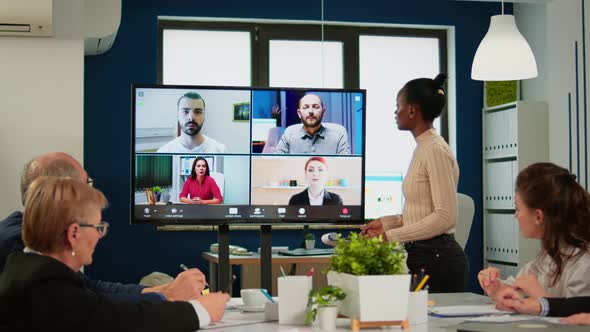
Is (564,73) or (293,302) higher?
(564,73)

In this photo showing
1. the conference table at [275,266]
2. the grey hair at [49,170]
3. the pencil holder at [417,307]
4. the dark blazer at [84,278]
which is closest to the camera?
the pencil holder at [417,307]

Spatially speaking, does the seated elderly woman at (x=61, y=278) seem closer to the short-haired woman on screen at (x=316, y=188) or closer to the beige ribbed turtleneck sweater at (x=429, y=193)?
the beige ribbed turtleneck sweater at (x=429, y=193)

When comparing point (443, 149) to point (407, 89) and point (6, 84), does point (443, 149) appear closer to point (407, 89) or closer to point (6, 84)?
point (407, 89)

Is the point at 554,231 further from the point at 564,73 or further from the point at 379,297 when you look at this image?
the point at 564,73

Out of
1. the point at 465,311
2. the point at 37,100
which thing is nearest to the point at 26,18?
the point at 37,100

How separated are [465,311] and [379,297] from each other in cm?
53

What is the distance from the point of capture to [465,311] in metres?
2.58

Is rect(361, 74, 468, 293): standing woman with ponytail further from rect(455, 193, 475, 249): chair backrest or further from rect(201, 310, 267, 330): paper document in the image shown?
rect(455, 193, 475, 249): chair backrest

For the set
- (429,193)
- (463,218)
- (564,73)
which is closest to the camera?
(429,193)

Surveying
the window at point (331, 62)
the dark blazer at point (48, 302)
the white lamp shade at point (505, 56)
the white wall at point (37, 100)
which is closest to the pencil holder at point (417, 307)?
the dark blazer at point (48, 302)

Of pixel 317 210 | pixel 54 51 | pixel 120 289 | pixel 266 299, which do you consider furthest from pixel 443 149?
pixel 54 51

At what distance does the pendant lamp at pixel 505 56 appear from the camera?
4.74 m

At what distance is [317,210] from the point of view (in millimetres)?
3607

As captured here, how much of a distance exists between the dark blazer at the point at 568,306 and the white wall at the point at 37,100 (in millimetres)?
3083
